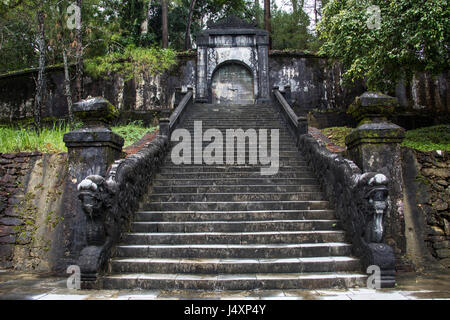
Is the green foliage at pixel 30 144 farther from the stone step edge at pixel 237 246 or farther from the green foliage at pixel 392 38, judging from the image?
the green foliage at pixel 392 38

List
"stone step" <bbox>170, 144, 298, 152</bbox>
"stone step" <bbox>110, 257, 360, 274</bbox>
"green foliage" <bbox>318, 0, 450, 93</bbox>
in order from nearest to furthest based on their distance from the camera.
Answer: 1. "stone step" <bbox>110, 257, 360, 274</bbox>
2. "green foliage" <bbox>318, 0, 450, 93</bbox>
3. "stone step" <bbox>170, 144, 298, 152</bbox>

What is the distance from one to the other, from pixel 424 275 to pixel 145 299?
12.2 ft

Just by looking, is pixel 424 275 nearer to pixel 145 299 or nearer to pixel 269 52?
pixel 145 299

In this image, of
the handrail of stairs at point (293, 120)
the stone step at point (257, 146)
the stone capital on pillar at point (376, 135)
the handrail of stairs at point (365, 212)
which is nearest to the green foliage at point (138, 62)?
the handrail of stairs at point (293, 120)

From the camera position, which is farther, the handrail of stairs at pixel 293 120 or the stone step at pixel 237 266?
the handrail of stairs at pixel 293 120

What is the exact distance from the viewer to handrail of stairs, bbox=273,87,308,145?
846cm

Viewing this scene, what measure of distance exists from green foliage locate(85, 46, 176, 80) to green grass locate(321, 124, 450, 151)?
843cm

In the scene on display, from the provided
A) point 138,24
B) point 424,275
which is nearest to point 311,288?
point 424,275

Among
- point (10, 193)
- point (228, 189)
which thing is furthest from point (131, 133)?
point (228, 189)

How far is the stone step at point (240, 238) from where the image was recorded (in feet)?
16.2

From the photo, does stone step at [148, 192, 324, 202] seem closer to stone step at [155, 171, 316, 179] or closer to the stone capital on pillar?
stone step at [155, 171, 316, 179]

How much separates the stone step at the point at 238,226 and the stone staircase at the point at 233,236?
0.02 m

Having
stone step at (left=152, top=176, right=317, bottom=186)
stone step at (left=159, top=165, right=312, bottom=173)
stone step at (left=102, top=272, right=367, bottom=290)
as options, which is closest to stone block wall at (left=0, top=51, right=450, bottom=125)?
stone step at (left=159, top=165, right=312, bottom=173)

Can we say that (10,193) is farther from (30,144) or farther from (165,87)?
(165,87)
